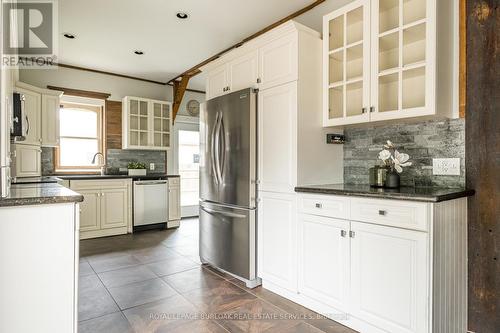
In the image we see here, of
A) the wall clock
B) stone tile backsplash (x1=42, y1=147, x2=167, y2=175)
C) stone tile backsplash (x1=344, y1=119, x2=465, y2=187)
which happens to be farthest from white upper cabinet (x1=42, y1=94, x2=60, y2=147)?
stone tile backsplash (x1=344, y1=119, x2=465, y2=187)

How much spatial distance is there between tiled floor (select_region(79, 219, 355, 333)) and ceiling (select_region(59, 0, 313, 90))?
272 cm

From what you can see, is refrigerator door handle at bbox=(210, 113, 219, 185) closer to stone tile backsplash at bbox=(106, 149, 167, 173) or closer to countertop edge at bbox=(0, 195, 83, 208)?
countertop edge at bbox=(0, 195, 83, 208)

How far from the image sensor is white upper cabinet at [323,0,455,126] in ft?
6.43

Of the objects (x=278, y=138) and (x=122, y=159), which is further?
(x=122, y=159)

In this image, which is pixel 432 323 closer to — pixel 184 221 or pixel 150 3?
pixel 150 3

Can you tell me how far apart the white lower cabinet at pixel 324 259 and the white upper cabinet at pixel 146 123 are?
12.7 feet

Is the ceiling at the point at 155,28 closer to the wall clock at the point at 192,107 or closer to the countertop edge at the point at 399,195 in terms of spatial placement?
the wall clock at the point at 192,107

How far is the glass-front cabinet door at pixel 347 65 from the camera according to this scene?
2.24m

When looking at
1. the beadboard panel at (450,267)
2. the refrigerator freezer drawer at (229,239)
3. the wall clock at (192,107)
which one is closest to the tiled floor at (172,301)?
the refrigerator freezer drawer at (229,239)

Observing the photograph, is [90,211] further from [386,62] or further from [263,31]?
[386,62]

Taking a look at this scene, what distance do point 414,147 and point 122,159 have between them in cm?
467

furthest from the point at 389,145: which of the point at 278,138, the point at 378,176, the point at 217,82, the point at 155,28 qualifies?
the point at 155,28

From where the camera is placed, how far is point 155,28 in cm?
358

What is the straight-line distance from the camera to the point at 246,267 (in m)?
2.72
